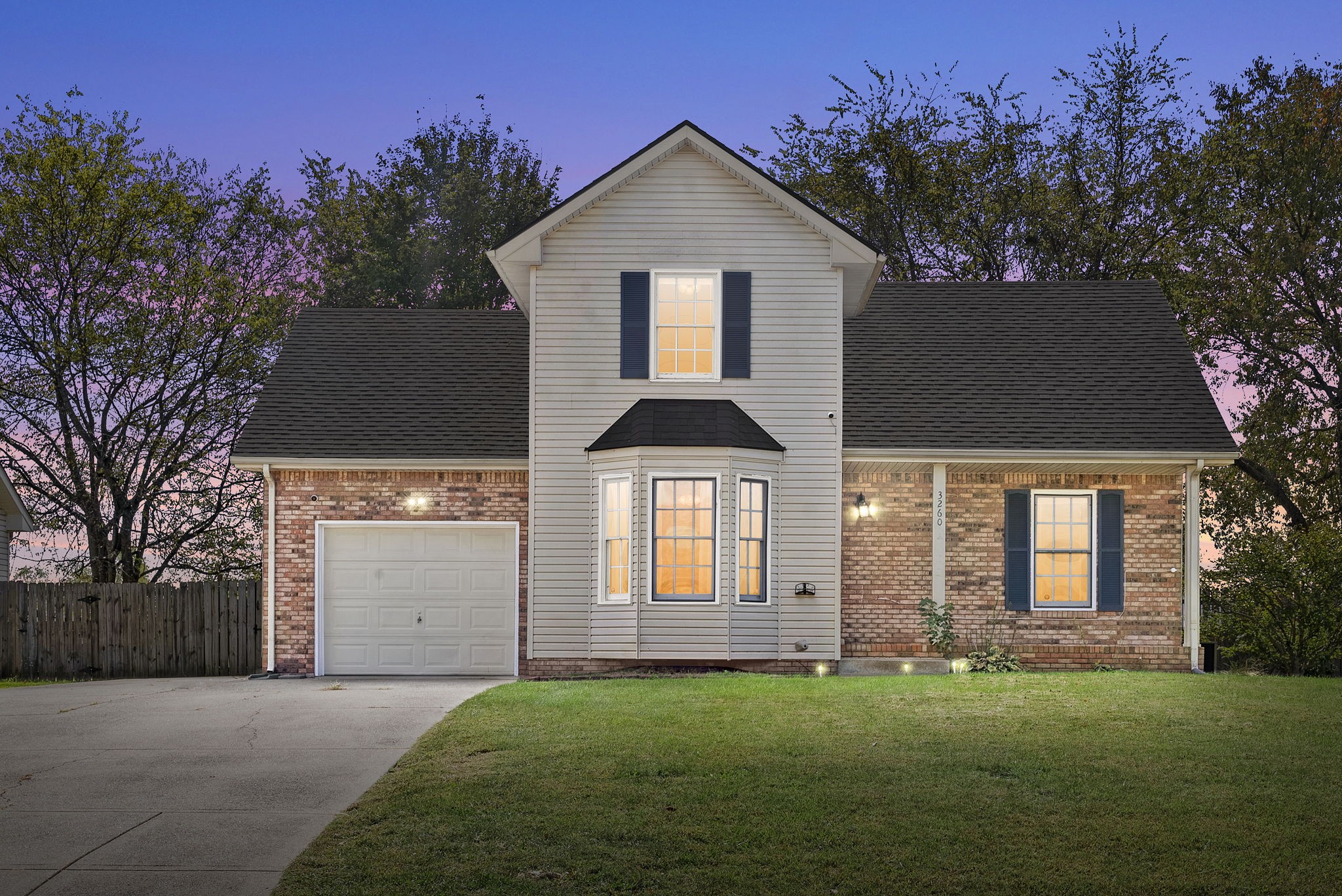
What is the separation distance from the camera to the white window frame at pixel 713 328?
16.0 m

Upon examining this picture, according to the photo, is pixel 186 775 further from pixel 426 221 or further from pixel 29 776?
pixel 426 221

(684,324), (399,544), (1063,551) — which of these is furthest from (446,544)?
(1063,551)

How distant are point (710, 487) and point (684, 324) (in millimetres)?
2393

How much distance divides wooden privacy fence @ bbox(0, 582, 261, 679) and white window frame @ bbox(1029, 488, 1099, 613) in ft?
40.4

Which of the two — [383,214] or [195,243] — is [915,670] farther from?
[383,214]

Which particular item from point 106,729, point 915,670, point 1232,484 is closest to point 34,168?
point 106,729

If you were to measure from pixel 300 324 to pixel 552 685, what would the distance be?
9.15 meters

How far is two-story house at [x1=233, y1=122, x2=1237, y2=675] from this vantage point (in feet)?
51.1

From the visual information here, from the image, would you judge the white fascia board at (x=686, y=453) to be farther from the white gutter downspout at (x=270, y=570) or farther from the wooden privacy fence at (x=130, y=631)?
the wooden privacy fence at (x=130, y=631)

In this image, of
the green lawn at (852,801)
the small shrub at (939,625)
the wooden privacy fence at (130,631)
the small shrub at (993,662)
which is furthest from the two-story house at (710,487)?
the green lawn at (852,801)

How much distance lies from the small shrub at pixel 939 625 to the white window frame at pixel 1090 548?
1202mm

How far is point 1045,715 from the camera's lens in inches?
450

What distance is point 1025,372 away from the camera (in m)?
18.1

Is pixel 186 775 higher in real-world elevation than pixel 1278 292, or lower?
lower
